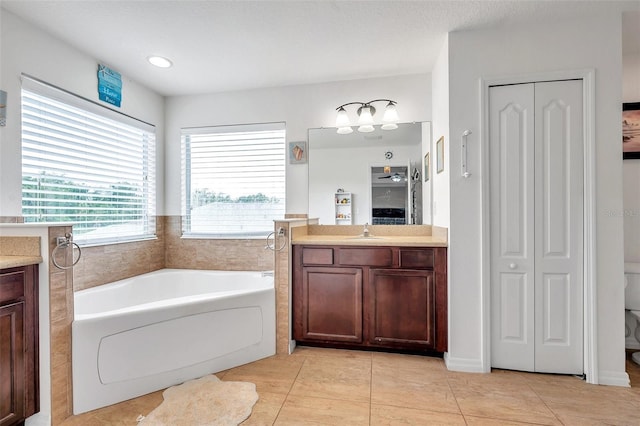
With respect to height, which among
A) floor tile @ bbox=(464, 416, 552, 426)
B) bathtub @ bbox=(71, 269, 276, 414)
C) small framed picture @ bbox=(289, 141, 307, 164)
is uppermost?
small framed picture @ bbox=(289, 141, 307, 164)

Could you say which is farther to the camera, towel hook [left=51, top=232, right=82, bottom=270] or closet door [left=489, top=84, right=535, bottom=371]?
closet door [left=489, top=84, right=535, bottom=371]

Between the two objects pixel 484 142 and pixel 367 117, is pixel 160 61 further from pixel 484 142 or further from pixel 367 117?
pixel 484 142

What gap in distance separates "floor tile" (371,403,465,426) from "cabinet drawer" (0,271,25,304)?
1890 mm

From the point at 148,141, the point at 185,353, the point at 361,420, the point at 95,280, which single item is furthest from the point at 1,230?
the point at 361,420

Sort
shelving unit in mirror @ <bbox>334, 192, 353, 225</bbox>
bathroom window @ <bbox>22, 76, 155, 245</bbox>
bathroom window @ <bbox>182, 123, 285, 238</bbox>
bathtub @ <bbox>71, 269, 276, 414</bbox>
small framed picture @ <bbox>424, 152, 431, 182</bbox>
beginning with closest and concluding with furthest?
bathtub @ <bbox>71, 269, 276, 414</bbox>
bathroom window @ <bbox>22, 76, 155, 245</bbox>
small framed picture @ <bbox>424, 152, 431, 182</bbox>
shelving unit in mirror @ <bbox>334, 192, 353, 225</bbox>
bathroom window @ <bbox>182, 123, 285, 238</bbox>

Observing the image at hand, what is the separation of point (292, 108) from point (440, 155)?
59.2 inches

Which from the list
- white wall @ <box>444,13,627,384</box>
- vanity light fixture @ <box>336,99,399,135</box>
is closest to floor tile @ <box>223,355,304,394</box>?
white wall @ <box>444,13,627,384</box>

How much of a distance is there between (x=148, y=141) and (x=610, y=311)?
4.07 meters

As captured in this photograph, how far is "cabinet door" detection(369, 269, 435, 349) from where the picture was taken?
7.29ft

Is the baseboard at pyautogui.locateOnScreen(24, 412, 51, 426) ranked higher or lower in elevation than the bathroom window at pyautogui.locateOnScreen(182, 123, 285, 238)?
lower

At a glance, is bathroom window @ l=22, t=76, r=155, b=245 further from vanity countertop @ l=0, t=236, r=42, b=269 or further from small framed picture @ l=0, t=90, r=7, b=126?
→ vanity countertop @ l=0, t=236, r=42, b=269

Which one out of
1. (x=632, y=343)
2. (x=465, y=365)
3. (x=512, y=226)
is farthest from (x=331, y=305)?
(x=632, y=343)

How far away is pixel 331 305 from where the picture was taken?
238 centimetres

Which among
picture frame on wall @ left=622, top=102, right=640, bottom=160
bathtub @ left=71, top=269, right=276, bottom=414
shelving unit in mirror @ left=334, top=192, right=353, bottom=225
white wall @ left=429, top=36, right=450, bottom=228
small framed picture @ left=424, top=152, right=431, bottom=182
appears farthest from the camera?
shelving unit in mirror @ left=334, top=192, right=353, bottom=225
